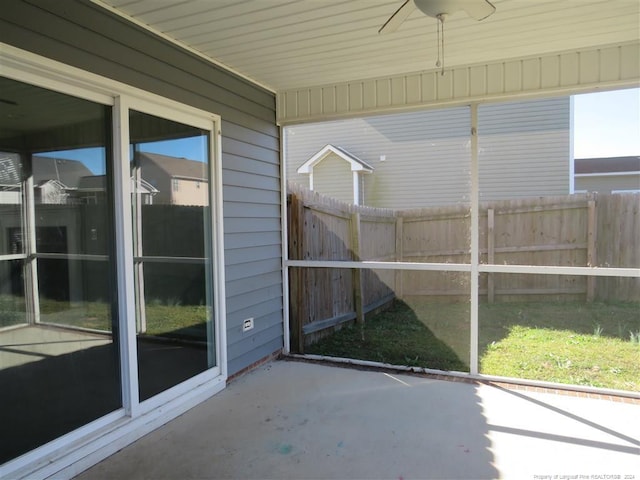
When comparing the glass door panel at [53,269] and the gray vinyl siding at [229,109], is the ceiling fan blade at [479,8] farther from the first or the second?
the glass door panel at [53,269]

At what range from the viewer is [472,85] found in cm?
337

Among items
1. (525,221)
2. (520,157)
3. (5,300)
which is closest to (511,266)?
(525,221)

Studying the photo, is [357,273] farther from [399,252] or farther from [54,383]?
[54,383]

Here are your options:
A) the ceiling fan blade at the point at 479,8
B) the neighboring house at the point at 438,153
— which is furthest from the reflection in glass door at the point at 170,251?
the ceiling fan blade at the point at 479,8

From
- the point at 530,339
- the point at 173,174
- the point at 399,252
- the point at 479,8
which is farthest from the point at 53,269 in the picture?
the point at 530,339

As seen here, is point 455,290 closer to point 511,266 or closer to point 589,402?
point 511,266

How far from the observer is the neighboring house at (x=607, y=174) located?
129 inches

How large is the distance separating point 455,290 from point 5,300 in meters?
3.15

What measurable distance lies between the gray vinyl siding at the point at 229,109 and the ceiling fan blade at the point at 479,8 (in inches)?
74.0

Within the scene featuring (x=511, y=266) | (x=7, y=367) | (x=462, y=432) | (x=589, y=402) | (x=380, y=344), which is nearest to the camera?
(x=7, y=367)

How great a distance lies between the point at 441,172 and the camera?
12.0 feet

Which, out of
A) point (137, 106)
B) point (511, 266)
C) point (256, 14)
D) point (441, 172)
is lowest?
point (511, 266)

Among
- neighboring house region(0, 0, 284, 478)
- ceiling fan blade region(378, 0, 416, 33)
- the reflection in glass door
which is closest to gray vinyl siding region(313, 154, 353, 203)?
neighboring house region(0, 0, 284, 478)

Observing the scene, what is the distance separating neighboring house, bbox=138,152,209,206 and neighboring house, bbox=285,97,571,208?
127cm
